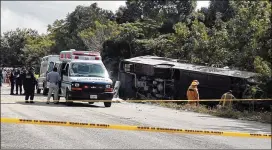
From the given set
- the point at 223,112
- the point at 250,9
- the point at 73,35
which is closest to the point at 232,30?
the point at 250,9

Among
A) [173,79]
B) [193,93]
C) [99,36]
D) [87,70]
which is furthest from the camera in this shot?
[99,36]

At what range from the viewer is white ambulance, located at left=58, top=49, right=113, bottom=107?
1770cm

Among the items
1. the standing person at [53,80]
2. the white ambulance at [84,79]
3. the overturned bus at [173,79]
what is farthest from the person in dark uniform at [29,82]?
the overturned bus at [173,79]

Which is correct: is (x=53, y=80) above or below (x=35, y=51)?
below

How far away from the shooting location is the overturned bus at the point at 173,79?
2152 cm

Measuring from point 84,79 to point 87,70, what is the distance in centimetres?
90

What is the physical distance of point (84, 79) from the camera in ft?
58.6

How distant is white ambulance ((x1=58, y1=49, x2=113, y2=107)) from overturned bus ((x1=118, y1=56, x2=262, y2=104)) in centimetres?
553

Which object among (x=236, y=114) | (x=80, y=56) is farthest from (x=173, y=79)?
(x=236, y=114)

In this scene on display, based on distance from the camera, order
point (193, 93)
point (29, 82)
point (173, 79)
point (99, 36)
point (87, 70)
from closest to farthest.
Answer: point (29, 82), point (87, 70), point (193, 93), point (173, 79), point (99, 36)

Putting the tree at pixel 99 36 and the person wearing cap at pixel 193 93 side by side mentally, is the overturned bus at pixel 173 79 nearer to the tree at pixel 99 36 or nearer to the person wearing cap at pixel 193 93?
the person wearing cap at pixel 193 93

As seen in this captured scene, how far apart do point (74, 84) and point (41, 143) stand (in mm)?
8795

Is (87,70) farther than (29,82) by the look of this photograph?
Yes

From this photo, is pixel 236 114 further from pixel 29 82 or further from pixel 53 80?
pixel 29 82
